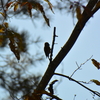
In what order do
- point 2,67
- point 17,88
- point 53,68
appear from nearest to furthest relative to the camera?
point 53,68 → point 17,88 → point 2,67

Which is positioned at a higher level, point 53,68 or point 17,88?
point 53,68

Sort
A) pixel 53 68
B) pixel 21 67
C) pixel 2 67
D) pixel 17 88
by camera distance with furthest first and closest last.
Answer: pixel 2 67 < pixel 21 67 < pixel 17 88 < pixel 53 68

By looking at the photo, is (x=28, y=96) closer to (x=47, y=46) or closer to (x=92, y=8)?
(x=47, y=46)

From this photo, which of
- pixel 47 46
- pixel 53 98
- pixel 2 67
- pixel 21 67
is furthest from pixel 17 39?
pixel 2 67

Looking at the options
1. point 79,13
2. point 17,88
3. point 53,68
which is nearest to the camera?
point 79,13

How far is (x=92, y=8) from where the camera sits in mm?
459

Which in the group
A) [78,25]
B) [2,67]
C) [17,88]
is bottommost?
[2,67]

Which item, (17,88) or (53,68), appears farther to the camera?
(17,88)

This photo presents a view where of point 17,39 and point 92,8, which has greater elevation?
point 92,8

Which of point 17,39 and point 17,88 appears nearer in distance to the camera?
point 17,39

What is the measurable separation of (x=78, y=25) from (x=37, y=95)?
0.71 feet

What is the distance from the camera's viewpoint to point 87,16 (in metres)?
0.45

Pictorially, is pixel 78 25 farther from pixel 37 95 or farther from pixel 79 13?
pixel 37 95

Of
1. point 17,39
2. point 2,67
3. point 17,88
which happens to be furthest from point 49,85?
point 2,67
